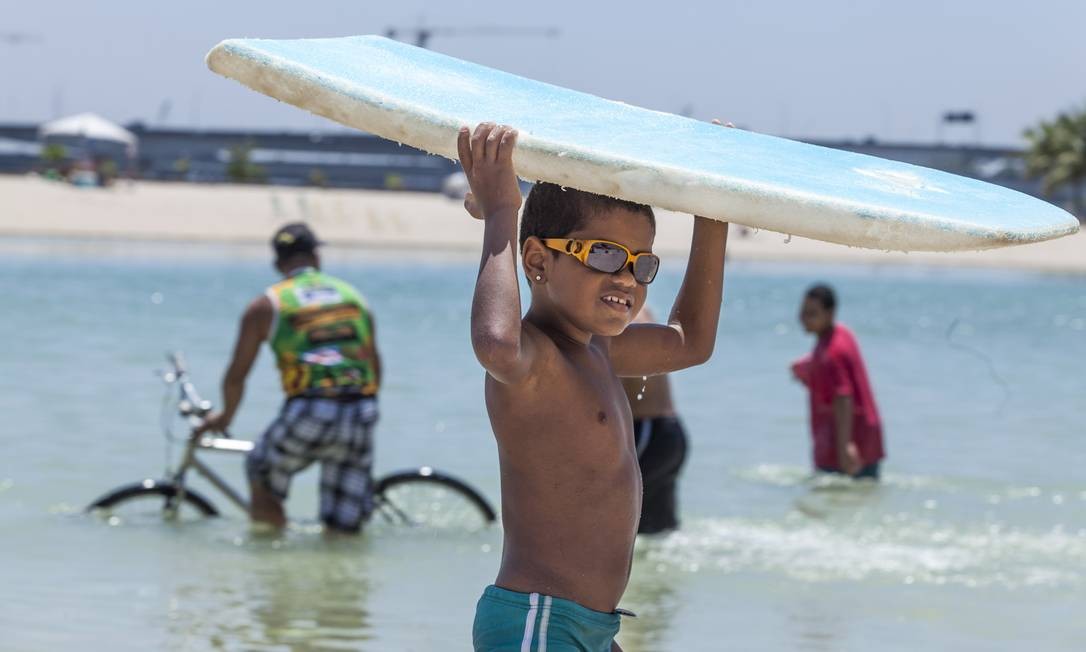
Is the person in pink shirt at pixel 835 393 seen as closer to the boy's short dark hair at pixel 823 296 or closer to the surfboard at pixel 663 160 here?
the boy's short dark hair at pixel 823 296

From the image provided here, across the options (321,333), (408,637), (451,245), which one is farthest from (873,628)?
(451,245)

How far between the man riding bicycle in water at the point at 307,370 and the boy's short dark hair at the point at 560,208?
14.1 feet

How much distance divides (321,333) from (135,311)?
66.0ft

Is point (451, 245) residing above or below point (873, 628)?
above

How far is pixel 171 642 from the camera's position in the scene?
234 inches

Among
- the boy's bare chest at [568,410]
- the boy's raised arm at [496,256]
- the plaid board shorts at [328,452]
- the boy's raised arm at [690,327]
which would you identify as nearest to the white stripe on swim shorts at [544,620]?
the boy's bare chest at [568,410]

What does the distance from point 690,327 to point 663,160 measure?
74 centimetres

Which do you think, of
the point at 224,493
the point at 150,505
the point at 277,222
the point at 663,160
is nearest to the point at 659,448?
the point at 224,493

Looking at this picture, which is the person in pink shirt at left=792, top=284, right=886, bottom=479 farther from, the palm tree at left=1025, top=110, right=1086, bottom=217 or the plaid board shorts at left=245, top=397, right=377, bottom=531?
the palm tree at left=1025, top=110, right=1086, bottom=217

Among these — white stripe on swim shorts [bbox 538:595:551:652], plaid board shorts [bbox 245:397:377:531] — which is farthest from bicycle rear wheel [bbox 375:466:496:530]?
white stripe on swim shorts [bbox 538:595:551:652]

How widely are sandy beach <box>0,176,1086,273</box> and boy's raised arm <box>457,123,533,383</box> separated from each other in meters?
49.8

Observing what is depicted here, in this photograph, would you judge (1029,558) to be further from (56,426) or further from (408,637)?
(56,426)

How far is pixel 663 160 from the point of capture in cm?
290

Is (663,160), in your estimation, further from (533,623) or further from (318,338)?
(318,338)
